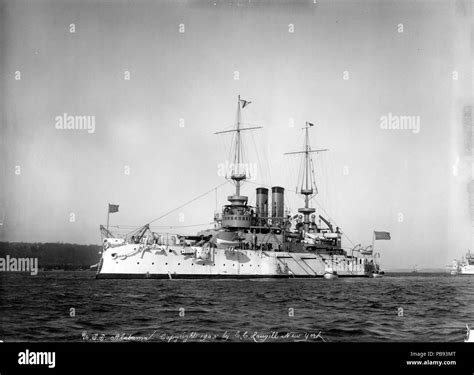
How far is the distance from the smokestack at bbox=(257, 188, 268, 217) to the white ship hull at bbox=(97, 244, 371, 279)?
518 cm

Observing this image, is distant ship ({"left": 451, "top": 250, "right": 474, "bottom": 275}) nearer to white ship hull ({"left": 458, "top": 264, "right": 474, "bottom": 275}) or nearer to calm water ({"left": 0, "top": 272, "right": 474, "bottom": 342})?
white ship hull ({"left": 458, "top": 264, "right": 474, "bottom": 275})

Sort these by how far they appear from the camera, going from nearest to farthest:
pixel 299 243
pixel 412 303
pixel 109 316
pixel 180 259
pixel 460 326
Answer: pixel 460 326
pixel 109 316
pixel 412 303
pixel 180 259
pixel 299 243

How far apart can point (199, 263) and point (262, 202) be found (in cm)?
1199

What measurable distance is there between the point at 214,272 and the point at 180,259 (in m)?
3.37

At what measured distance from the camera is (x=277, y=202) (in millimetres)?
53688

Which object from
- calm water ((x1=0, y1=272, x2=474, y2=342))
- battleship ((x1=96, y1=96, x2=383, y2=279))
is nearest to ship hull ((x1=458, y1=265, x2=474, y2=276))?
battleship ((x1=96, y1=96, x2=383, y2=279))

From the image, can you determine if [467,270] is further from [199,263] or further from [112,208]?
[112,208]

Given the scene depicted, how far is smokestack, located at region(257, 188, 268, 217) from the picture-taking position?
52.2 m

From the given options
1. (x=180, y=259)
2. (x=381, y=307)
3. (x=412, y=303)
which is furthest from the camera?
(x=180, y=259)

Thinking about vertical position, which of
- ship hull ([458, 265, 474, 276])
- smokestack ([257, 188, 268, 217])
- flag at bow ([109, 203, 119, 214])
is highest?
smokestack ([257, 188, 268, 217])

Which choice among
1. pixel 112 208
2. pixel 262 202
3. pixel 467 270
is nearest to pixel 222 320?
pixel 112 208
